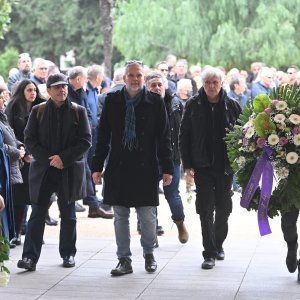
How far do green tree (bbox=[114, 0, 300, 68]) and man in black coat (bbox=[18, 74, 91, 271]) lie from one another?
21.9 m

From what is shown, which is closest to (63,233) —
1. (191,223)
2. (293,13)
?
(191,223)

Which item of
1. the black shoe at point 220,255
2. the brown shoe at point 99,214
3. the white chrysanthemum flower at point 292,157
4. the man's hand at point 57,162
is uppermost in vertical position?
the white chrysanthemum flower at point 292,157

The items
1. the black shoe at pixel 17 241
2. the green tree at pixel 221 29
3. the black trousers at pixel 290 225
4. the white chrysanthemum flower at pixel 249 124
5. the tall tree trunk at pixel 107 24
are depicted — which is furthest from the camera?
the tall tree trunk at pixel 107 24

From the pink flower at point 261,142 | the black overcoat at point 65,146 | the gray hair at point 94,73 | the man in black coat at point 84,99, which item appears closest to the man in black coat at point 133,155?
the black overcoat at point 65,146

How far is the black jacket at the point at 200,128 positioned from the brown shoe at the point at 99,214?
3821mm

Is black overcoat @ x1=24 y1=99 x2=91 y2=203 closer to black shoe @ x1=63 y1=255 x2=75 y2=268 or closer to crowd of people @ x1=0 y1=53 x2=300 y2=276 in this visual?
crowd of people @ x1=0 y1=53 x2=300 y2=276

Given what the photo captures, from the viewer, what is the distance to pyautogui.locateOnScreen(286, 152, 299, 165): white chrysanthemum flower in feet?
27.0

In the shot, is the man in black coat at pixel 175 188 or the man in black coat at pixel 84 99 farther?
the man in black coat at pixel 84 99

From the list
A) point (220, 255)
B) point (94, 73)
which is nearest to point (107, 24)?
point (94, 73)

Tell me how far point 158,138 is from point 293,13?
22.9m

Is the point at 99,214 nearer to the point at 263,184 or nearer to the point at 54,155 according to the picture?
the point at 54,155

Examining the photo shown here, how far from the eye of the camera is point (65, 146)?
9.44m

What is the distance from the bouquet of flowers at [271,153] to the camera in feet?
27.2

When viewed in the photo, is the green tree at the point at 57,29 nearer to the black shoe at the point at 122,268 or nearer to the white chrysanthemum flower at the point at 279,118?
the black shoe at the point at 122,268
